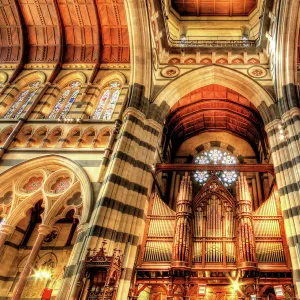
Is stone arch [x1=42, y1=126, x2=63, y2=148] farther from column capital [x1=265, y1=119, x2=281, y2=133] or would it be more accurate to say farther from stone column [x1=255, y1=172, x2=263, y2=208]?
stone column [x1=255, y1=172, x2=263, y2=208]

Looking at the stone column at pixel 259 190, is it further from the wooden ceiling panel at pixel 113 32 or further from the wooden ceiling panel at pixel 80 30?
the wooden ceiling panel at pixel 80 30

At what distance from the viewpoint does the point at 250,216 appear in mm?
9742

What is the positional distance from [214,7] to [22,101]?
12.1 m

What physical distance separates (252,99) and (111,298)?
31.3ft

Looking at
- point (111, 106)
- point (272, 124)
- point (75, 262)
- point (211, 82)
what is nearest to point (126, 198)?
point (75, 262)

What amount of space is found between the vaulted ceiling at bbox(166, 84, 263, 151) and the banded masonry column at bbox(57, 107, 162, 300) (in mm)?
4242

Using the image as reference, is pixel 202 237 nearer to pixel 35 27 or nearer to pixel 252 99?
pixel 252 99

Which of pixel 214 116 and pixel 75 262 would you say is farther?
pixel 214 116

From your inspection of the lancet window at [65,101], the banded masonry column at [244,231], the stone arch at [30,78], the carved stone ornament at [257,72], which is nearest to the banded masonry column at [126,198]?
the banded masonry column at [244,231]

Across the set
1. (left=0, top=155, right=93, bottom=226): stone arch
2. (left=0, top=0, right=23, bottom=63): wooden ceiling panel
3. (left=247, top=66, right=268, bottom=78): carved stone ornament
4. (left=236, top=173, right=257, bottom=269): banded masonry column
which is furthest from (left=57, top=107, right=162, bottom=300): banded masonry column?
(left=0, top=0, right=23, bottom=63): wooden ceiling panel

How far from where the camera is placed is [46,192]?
34.1 feet

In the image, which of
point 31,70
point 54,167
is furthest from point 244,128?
point 31,70

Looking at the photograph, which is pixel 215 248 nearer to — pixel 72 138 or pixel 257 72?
pixel 72 138

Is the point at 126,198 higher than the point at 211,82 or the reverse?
the reverse
